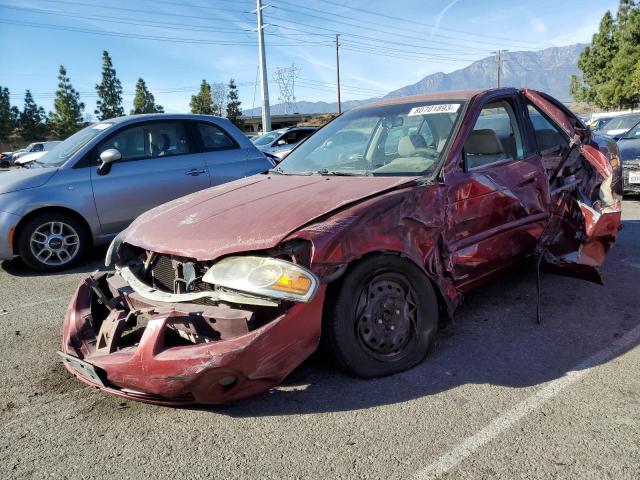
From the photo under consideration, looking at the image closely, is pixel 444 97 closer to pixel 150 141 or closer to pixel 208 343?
pixel 208 343

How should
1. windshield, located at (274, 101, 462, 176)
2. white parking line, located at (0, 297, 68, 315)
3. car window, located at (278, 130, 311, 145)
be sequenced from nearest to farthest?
windshield, located at (274, 101, 462, 176) → white parking line, located at (0, 297, 68, 315) → car window, located at (278, 130, 311, 145)

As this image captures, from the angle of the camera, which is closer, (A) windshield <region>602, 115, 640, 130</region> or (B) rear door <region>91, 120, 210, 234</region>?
(B) rear door <region>91, 120, 210, 234</region>

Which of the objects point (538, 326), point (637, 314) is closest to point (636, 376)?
point (538, 326)

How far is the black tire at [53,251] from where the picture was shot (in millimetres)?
5500

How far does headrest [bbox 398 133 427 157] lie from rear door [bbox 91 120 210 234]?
3.41 meters

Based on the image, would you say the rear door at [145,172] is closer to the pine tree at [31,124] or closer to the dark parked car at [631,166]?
the dark parked car at [631,166]

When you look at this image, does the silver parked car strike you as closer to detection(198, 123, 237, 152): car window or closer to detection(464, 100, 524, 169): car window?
detection(198, 123, 237, 152): car window

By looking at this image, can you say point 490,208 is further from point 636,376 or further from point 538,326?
point 636,376

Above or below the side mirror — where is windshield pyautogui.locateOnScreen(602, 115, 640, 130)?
above

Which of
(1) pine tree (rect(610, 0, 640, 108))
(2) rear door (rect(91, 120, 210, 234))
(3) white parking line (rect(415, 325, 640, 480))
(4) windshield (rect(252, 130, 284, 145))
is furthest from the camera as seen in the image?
(1) pine tree (rect(610, 0, 640, 108))

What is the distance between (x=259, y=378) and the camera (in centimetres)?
240

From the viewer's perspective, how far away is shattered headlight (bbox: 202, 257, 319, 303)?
237 centimetres

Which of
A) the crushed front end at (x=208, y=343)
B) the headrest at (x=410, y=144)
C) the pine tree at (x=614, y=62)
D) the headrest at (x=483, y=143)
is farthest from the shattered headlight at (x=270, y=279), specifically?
the pine tree at (x=614, y=62)

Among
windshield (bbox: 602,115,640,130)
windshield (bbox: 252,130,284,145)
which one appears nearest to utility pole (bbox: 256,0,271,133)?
windshield (bbox: 252,130,284,145)
